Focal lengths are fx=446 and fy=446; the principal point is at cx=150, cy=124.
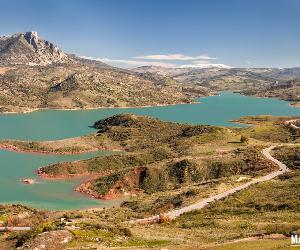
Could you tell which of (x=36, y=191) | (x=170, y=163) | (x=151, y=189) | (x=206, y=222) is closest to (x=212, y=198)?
(x=206, y=222)

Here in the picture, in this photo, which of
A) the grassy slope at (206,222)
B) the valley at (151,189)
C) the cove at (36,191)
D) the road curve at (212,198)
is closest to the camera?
the grassy slope at (206,222)

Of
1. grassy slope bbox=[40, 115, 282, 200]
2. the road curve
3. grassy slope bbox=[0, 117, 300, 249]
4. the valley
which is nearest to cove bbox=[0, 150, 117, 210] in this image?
the valley

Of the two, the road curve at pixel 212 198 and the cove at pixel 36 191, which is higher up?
the road curve at pixel 212 198

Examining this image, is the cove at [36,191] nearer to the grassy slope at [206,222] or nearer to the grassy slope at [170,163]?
the grassy slope at [170,163]

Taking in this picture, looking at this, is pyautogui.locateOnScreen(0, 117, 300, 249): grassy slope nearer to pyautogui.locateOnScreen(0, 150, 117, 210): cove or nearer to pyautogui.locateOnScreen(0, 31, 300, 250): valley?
pyautogui.locateOnScreen(0, 31, 300, 250): valley

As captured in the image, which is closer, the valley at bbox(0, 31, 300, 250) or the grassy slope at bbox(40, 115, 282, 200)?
the valley at bbox(0, 31, 300, 250)

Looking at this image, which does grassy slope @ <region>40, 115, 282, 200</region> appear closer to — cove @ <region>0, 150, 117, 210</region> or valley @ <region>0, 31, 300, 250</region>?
valley @ <region>0, 31, 300, 250</region>

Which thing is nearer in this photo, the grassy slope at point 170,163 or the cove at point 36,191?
the cove at point 36,191

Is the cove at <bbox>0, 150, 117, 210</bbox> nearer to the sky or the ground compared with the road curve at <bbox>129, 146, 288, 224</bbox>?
nearer to the ground

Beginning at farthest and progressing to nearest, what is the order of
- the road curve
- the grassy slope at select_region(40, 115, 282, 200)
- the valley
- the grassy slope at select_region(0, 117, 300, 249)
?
1. the grassy slope at select_region(40, 115, 282, 200)
2. the road curve
3. the valley
4. the grassy slope at select_region(0, 117, 300, 249)

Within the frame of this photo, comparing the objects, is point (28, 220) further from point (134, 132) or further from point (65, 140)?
point (134, 132)

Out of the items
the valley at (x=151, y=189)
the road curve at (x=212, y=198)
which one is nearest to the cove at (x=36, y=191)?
the valley at (x=151, y=189)

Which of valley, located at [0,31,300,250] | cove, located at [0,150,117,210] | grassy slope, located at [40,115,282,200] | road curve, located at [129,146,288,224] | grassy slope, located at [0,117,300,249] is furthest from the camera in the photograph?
grassy slope, located at [40,115,282,200]

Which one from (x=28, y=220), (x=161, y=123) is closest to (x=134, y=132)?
(x=161, y=123)
